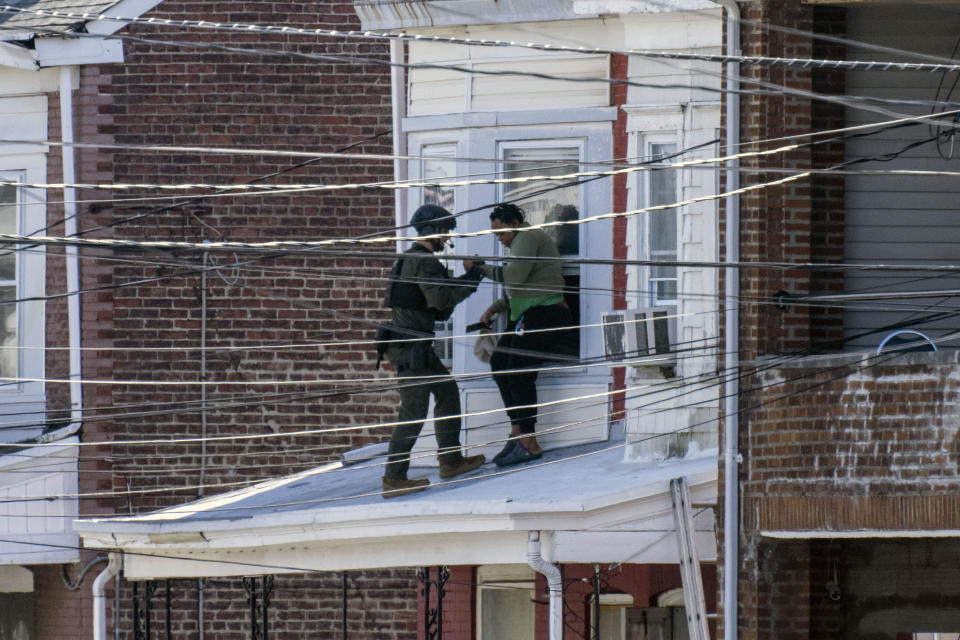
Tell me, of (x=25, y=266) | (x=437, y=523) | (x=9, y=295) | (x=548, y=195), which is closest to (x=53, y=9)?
(x=25, y=266)

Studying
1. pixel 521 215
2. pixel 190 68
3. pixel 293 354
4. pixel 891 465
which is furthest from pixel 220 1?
pixel 891 465

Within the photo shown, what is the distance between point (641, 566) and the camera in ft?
44.9

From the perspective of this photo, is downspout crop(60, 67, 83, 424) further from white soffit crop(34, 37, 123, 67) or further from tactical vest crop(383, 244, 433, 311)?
tactical vest crop(383, 244, 433, 311)

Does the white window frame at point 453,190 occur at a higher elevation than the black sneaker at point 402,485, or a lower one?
higher

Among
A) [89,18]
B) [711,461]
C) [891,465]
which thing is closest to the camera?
[89,18]

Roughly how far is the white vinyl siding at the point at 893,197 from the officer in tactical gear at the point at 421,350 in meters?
2.67

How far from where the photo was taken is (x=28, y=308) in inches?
617

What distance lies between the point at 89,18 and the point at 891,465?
518 cm

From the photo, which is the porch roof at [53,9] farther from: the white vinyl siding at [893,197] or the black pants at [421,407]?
the white vinyl siding at [893,197]

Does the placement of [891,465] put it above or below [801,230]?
below

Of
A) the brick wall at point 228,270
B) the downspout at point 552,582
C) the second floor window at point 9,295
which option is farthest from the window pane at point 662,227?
the second floor window at point 9,295

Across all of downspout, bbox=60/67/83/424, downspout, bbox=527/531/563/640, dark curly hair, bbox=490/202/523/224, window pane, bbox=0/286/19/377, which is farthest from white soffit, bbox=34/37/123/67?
downspout, bbox=527/531/563/640

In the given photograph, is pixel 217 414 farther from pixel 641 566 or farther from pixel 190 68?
pixel 641 566

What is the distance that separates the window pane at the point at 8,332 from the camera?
15750 mm
